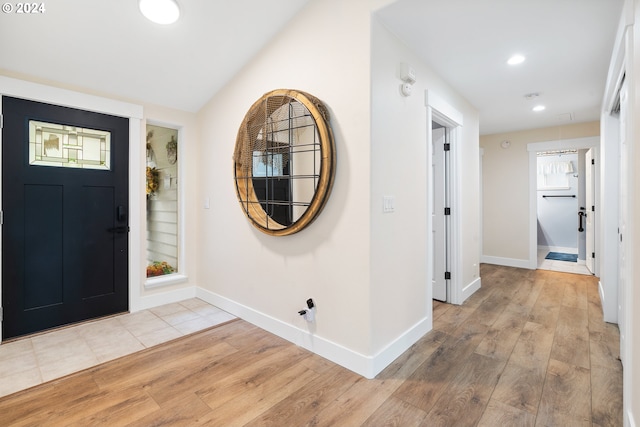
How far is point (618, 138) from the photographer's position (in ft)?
9.21

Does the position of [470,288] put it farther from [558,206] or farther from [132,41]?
[558,206]

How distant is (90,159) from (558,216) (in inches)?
321

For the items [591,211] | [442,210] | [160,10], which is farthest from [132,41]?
[591,211]

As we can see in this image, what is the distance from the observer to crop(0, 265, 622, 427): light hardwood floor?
1552 mm

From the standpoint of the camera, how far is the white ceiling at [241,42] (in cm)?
197

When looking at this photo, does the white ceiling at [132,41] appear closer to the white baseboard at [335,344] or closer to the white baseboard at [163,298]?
the white baseboard at [163,298]

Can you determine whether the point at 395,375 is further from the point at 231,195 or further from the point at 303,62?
the point at 303,62

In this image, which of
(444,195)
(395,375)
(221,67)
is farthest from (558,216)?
(221,67)

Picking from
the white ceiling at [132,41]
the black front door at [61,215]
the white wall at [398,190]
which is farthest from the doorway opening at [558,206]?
the black front door at [61,215]

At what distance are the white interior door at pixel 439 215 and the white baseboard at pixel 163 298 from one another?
271 cm

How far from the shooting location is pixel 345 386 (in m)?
1.80

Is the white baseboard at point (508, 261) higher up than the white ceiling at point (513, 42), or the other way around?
the white ceiling at point (513, 42)

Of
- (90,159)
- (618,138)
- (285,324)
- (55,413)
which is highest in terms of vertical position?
(618,138)

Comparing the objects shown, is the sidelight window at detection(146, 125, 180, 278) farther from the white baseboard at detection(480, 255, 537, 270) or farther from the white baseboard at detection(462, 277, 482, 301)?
the white baseboard at detection(480, 255, 537, 270)
